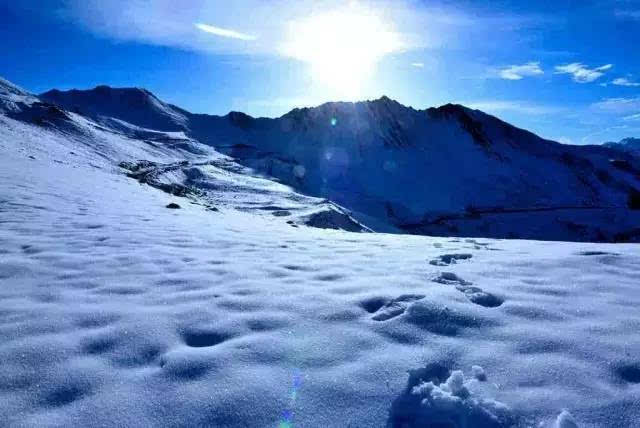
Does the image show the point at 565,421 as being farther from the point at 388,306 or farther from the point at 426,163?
the point at 426,163

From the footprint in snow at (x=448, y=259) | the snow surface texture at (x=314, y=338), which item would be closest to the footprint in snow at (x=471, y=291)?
the snow surface texture at (x=314, y=338)

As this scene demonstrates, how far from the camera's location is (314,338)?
10.8 feet

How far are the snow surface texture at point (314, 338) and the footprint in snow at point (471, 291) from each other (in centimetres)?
2

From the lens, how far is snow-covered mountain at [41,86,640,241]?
50.4m

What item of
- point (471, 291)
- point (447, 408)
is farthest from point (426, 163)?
point (447, 408)

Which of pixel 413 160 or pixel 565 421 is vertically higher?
pixel 413 160

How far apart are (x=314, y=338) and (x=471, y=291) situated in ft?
6.35

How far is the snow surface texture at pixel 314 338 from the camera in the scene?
96.3 inches

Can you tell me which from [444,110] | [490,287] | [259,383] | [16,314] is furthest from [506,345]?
[444,110]

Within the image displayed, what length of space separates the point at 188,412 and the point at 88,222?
7391 millimetres

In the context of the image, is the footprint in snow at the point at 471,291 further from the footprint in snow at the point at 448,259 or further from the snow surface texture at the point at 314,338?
the footprint in snow at the point at 448,259

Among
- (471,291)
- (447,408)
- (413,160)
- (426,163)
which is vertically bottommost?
(447,408)

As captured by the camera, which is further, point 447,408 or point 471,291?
point 471,291

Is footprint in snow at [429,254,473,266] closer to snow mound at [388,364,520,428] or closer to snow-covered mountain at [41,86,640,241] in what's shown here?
snow mound at [388,364,520,428]
